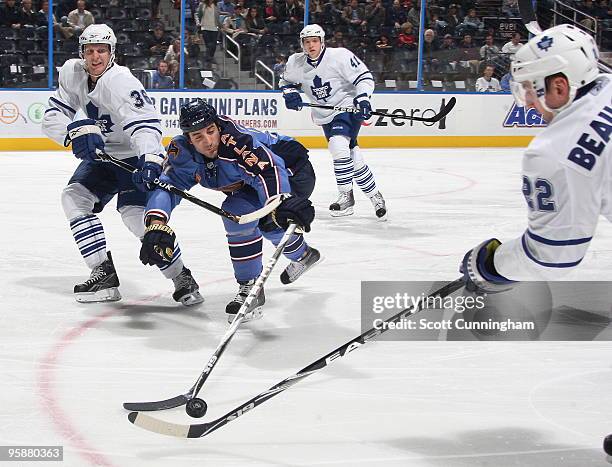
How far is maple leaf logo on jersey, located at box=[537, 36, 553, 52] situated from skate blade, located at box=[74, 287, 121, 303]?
2.34 meters

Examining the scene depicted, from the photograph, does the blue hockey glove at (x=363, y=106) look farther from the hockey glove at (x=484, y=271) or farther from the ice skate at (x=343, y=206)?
the hockey glove at (x=484, y=271)

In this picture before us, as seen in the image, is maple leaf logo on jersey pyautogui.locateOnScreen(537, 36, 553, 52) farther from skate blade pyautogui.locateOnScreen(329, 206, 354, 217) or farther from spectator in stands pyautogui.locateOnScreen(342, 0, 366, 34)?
spectator in stands pyautogui.locateOnScreen(342, 0, 366, 34)

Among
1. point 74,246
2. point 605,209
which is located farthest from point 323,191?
point 605,209

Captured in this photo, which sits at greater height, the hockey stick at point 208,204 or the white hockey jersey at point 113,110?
the white hockey jersey at point 113,110

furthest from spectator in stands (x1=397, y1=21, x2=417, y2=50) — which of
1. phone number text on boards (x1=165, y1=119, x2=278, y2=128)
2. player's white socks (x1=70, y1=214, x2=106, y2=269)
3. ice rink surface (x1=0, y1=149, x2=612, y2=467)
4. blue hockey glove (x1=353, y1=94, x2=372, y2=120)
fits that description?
player's white socks (x1=70, y1=214, x2=106, y2=269)

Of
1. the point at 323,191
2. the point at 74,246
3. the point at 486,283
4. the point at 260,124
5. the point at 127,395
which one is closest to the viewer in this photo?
the point at 486,283

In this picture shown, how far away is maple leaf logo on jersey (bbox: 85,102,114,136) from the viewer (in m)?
3.98

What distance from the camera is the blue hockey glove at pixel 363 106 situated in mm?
6145

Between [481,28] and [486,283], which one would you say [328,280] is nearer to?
[486,283]

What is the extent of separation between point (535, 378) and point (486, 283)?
2.78 ft

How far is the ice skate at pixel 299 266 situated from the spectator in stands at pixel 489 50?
292 inches

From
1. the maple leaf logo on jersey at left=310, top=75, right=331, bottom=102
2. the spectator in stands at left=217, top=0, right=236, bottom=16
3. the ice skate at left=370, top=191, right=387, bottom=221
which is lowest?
the ice skate at left=370, top=191, right=387, bottom=221

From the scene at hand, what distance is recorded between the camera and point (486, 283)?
2.31m

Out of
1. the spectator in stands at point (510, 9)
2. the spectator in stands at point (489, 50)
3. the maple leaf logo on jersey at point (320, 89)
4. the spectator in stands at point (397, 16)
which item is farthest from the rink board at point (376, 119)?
the maple leaf logo on jersey at point (320, 89)
